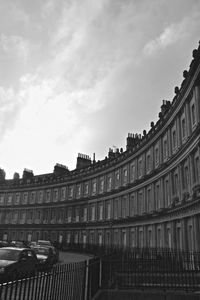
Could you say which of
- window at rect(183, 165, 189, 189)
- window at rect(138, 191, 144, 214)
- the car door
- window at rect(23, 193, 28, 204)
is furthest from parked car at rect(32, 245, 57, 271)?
window at rect(23, 193, 28, 204)

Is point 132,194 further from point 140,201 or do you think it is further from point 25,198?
point 25,198

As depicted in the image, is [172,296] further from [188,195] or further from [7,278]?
[188,195]

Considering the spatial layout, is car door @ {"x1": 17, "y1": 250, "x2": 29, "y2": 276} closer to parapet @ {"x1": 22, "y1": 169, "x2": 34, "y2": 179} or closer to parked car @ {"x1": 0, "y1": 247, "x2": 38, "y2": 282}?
parked car @ {"x1": 0, "y1": 247, "x2": 38, "y2": 282}

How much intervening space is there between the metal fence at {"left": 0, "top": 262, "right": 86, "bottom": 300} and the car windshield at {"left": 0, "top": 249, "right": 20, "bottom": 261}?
706 cm

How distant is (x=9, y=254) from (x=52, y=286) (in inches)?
405

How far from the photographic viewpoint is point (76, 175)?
192 feet

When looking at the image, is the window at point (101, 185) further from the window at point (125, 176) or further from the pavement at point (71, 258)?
the pavement at point (71, 258)

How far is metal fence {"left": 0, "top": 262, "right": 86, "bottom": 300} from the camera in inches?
212

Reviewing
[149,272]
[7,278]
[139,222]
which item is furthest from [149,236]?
[7,278]

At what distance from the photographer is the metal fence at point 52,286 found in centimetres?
539

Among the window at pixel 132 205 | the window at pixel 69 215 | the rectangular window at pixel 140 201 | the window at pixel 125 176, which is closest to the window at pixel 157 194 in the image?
the rectangular window at pixel 140 201

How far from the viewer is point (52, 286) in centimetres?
696

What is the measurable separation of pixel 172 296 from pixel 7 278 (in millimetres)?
6807

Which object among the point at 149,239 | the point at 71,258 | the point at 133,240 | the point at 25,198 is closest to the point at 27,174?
the point at 25,198
